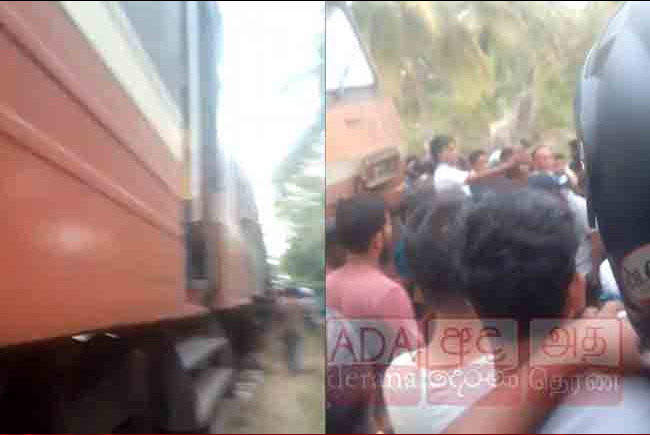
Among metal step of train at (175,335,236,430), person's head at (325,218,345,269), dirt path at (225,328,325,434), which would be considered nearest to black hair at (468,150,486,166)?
person's head at (325,218,345,269)

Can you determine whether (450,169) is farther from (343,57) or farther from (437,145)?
(343,57)

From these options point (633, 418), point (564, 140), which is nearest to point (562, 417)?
point (633, 418)

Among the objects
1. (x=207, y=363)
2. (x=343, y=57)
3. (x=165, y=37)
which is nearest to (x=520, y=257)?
(x=343, y=57)

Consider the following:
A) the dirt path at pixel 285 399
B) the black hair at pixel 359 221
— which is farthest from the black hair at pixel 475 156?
the dirt path at pixel 285 399

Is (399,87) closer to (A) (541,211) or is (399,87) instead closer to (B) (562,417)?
(A) (541,211)

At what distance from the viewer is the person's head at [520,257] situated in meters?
1.77

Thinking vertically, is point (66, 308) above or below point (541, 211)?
below

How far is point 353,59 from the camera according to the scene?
181cm

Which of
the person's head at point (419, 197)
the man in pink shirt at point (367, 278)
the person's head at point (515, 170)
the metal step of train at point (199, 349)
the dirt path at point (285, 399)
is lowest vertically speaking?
the dirt path at point (285, 399)

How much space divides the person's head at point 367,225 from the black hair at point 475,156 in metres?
0.23

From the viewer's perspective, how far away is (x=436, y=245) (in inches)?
70.1

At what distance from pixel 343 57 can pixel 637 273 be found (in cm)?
86

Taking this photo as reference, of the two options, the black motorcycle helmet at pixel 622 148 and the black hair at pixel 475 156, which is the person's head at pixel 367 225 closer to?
the black hair at pixel 475 156

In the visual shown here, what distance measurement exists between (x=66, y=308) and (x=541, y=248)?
1136mm
